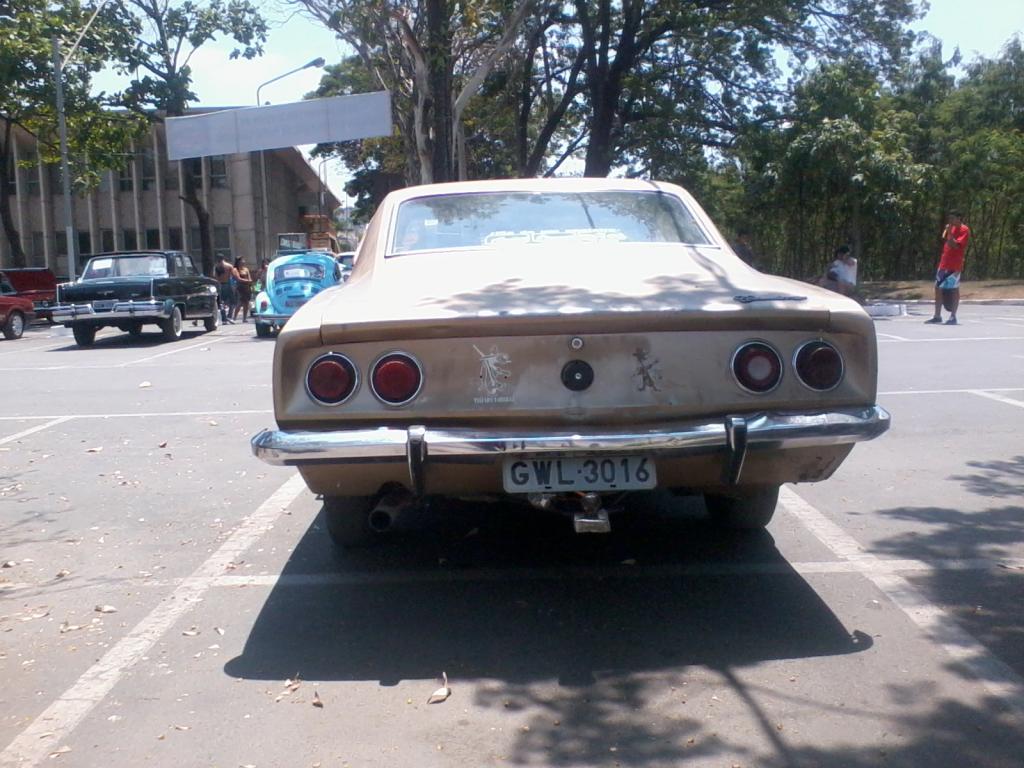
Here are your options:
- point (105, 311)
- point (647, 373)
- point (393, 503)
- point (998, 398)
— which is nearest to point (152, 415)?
point (393, 503)

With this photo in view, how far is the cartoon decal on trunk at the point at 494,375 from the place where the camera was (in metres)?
4.15

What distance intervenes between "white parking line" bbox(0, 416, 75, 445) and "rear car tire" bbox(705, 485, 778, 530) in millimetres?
6019

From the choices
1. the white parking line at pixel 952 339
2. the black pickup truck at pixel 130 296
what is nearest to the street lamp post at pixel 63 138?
the black pickup truck at pixel 130 296

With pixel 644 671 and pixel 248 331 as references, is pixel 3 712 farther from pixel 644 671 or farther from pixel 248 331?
pixel 248 331

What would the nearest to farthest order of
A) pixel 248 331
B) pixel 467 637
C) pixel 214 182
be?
pixel 467 637, pixel 248 331, pixel 214 182

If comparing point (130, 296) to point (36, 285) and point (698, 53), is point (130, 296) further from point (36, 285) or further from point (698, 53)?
point (698, 53)

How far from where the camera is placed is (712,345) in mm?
4191

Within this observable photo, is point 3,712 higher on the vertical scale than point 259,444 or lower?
lower

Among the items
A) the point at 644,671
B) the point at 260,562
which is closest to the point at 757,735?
the point at 644,671

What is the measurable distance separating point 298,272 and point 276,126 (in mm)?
11013

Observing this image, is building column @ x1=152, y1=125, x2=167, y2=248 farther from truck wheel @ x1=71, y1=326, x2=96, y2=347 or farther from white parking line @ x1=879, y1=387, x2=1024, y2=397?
white parking line @ x1=879, y1=387, x2=1024, y2=397

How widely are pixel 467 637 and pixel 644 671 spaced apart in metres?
0.73

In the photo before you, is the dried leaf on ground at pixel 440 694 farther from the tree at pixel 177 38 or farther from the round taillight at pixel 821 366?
the tree at pixel 177 38

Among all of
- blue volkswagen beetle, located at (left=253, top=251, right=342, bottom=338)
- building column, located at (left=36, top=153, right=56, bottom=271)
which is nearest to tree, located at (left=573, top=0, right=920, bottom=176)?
blue volkswagen beetle, located at (left=253, top=251, right=342, bottom=338)
